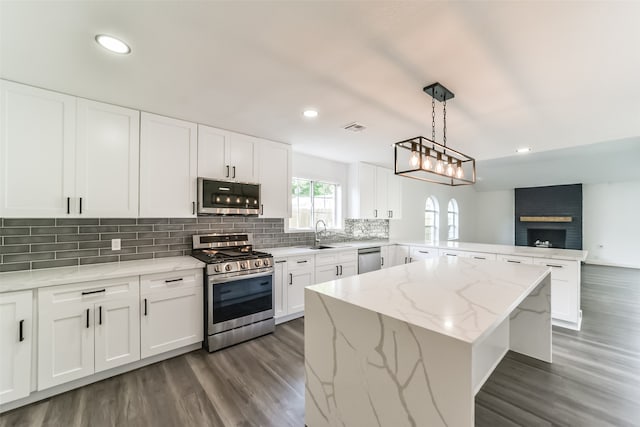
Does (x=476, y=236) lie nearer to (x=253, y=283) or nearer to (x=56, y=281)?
(x=253, y=283)

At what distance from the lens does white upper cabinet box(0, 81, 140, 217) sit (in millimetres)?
1966

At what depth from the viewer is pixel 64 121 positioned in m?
2.15

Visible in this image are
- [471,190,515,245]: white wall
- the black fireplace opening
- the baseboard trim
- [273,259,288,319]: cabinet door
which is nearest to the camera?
the baseboard trim

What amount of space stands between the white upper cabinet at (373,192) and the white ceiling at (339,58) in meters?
2.05

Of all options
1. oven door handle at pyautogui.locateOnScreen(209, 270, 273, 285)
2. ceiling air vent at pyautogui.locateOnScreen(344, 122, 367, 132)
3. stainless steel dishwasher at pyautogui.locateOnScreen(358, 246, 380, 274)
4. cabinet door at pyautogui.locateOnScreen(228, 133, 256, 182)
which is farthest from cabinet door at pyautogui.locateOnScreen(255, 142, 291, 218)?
stainless steel dishwasher at pyautogui.locateOnScreen(358, 246, 380, 274)

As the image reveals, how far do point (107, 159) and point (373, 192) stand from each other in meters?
3.98

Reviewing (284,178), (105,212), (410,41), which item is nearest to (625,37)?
(410,41)

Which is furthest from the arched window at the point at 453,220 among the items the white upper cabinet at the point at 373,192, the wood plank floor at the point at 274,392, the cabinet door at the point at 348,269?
the wood plank floor at the point at 274,392

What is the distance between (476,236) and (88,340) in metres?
10.6

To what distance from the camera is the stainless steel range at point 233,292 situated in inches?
103

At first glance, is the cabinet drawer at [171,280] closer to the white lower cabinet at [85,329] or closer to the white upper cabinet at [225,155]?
the white lower cabinet at [85,329]

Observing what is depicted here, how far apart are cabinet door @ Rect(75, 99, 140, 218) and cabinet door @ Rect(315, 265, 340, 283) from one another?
2294mm

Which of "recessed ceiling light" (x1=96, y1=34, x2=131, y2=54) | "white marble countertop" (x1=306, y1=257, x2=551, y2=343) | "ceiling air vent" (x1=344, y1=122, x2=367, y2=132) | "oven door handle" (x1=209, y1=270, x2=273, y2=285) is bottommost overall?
"oven door handle" (x1=209, y1=270, x2=273, y2=285)

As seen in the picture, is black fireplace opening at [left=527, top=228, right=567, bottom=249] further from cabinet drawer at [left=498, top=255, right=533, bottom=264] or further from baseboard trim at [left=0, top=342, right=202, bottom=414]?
baseboard trim at [left=0, top=342, right=202, bottom=414]
